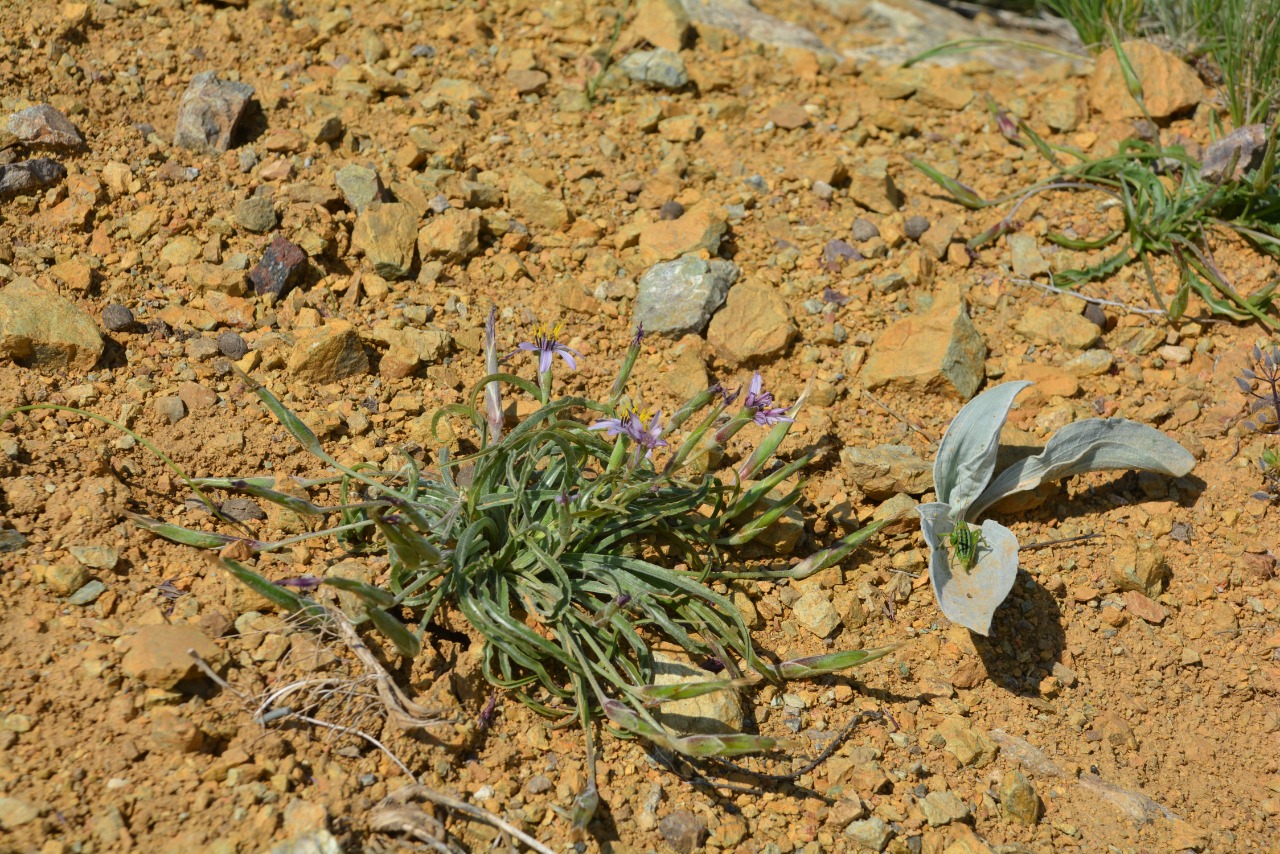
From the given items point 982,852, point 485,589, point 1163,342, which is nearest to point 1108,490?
point 1163,342

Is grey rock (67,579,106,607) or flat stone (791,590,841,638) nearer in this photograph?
grey rock (67,579,106,607)

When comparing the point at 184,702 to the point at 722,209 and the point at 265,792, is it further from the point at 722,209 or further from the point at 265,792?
the point at 722,209

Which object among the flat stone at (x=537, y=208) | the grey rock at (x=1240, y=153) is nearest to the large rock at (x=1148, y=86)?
the grey rock at (x=1240, y=153)

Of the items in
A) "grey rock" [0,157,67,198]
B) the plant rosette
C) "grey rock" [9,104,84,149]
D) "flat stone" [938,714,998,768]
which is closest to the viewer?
"flat stone" [938,714,998,768]

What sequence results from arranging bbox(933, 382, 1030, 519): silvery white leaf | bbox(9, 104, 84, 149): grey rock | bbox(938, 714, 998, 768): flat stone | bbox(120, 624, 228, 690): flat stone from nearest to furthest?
1. bbox(120, 624, 228, 690): flat stone
2. bbox(938, 714, 998, 768): flat stone
3. bbox(933, 382, 1030, 519): silvery white leaf
4. bbox(9, 104, 84, 149): grey rock

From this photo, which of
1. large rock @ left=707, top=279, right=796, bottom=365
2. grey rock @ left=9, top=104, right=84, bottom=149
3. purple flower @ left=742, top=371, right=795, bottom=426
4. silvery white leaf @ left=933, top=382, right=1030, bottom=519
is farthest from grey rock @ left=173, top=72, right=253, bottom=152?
silvery white leaf @ left=933, top=382, right=1030, bottom=519

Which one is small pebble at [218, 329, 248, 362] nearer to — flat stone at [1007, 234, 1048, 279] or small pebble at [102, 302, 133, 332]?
small pebble at [102, 302, 133, 332]
